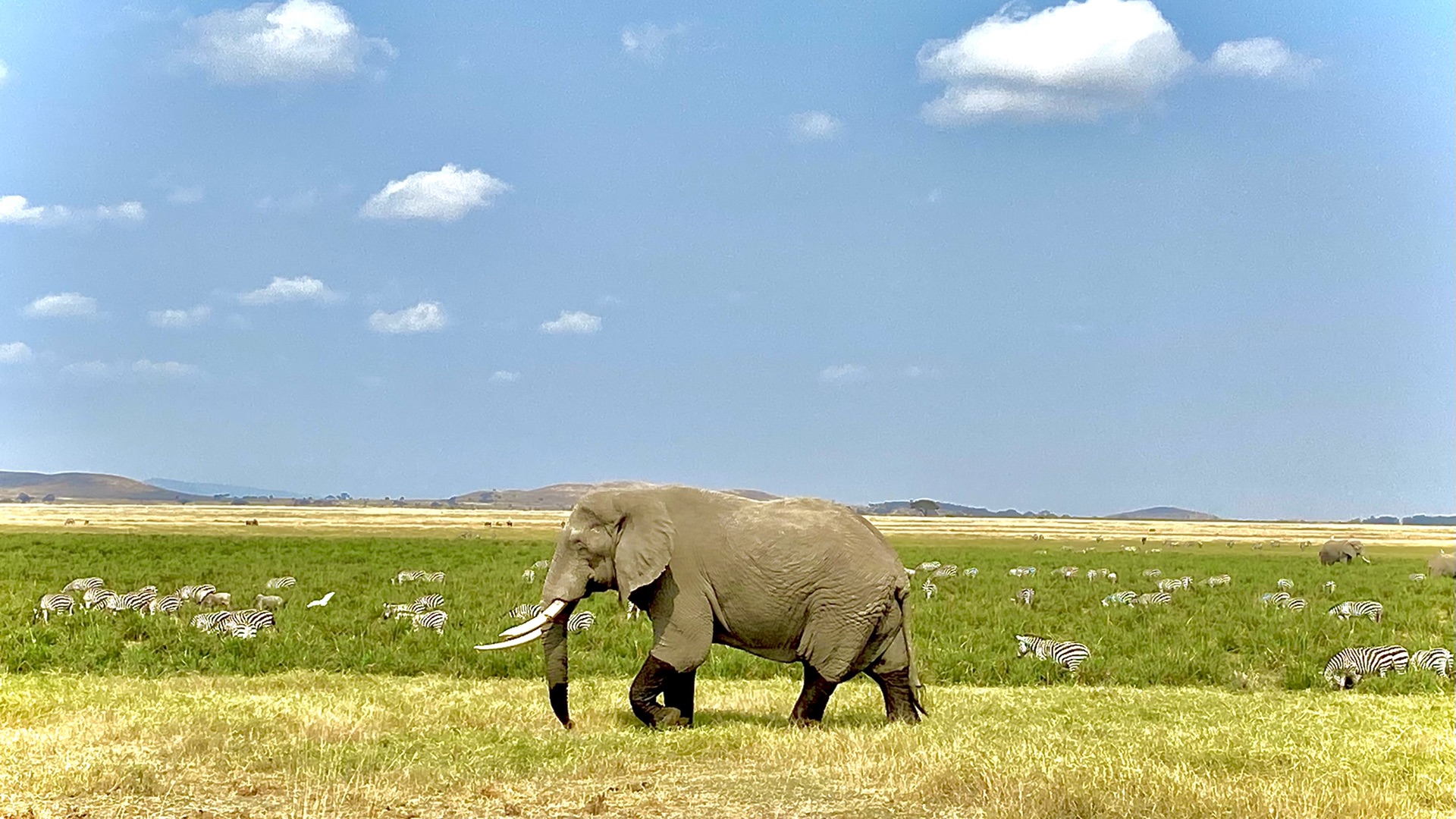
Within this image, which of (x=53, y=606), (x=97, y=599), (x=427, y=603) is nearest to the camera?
(x=53, y=606)

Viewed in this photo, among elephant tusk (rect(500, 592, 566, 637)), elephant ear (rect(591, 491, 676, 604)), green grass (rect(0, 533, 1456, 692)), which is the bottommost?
green grass (rect(0, 533, 1456, 692))

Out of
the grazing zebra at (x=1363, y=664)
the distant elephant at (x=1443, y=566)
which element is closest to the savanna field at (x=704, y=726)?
the grazing zebra at (x=1363, y=664)

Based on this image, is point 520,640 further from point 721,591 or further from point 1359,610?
point 1359,610

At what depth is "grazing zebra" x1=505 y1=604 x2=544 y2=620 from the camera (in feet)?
78.4

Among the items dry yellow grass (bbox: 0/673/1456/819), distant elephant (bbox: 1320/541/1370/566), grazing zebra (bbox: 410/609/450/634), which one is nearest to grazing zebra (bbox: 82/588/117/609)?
grazing zebra (bbox: 410/609/450/634)

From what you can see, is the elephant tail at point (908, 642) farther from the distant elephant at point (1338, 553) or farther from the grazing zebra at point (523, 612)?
the distant elephant at point (1338, 553)

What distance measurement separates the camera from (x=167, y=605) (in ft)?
84.3

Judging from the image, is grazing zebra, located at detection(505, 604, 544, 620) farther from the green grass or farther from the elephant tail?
the elephant tail

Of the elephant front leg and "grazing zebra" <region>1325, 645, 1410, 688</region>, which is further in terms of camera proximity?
"grazing zebra" <region>1325, 645, 1410, 688</region>

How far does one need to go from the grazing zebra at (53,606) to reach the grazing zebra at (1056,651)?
1776 cm

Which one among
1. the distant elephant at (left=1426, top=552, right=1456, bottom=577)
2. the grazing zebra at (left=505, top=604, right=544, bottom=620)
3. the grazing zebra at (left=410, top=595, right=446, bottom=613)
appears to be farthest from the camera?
the distant elephant at (left=1426, top=552, right=1456, bottom=577)

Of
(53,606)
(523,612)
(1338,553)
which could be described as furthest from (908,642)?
(1338,553)

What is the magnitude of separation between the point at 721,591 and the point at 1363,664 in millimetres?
11454

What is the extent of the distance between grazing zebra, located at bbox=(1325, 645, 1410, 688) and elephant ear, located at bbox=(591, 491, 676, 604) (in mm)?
11099
